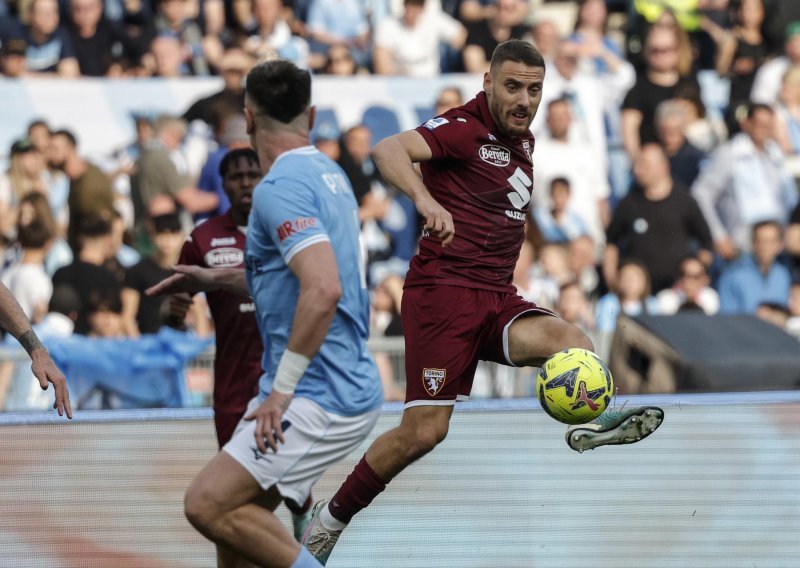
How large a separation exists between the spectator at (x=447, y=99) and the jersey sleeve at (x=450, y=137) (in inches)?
260

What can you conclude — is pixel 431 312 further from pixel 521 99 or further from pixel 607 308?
pixel 607 308

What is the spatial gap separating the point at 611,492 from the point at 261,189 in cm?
304

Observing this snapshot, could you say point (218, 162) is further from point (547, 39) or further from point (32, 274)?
point (547, 39)

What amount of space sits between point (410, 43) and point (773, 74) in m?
3.90

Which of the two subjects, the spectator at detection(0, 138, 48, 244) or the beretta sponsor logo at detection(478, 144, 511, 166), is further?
the spectator at detection(0, 138, 48, 244)

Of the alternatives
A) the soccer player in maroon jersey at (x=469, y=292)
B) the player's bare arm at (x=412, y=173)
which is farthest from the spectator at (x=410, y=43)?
the player's bare arm at (x=412, y=173)

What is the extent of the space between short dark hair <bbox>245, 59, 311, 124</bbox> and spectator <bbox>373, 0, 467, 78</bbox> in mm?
8500

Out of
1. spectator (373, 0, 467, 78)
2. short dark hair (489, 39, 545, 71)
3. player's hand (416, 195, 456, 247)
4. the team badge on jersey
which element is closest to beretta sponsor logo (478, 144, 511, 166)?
the team badge on jersey

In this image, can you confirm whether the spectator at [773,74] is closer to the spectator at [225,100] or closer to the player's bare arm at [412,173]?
the spectator at [225,100]

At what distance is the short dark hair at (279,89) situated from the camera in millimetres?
5172

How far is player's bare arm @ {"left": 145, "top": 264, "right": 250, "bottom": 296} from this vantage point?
613cm

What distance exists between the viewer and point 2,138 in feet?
41.1

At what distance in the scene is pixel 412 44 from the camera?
1374 cm

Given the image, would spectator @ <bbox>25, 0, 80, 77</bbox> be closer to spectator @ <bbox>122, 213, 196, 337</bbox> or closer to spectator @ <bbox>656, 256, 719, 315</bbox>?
spectator @ <bbox>122, 213, 196, 337</bbox>
